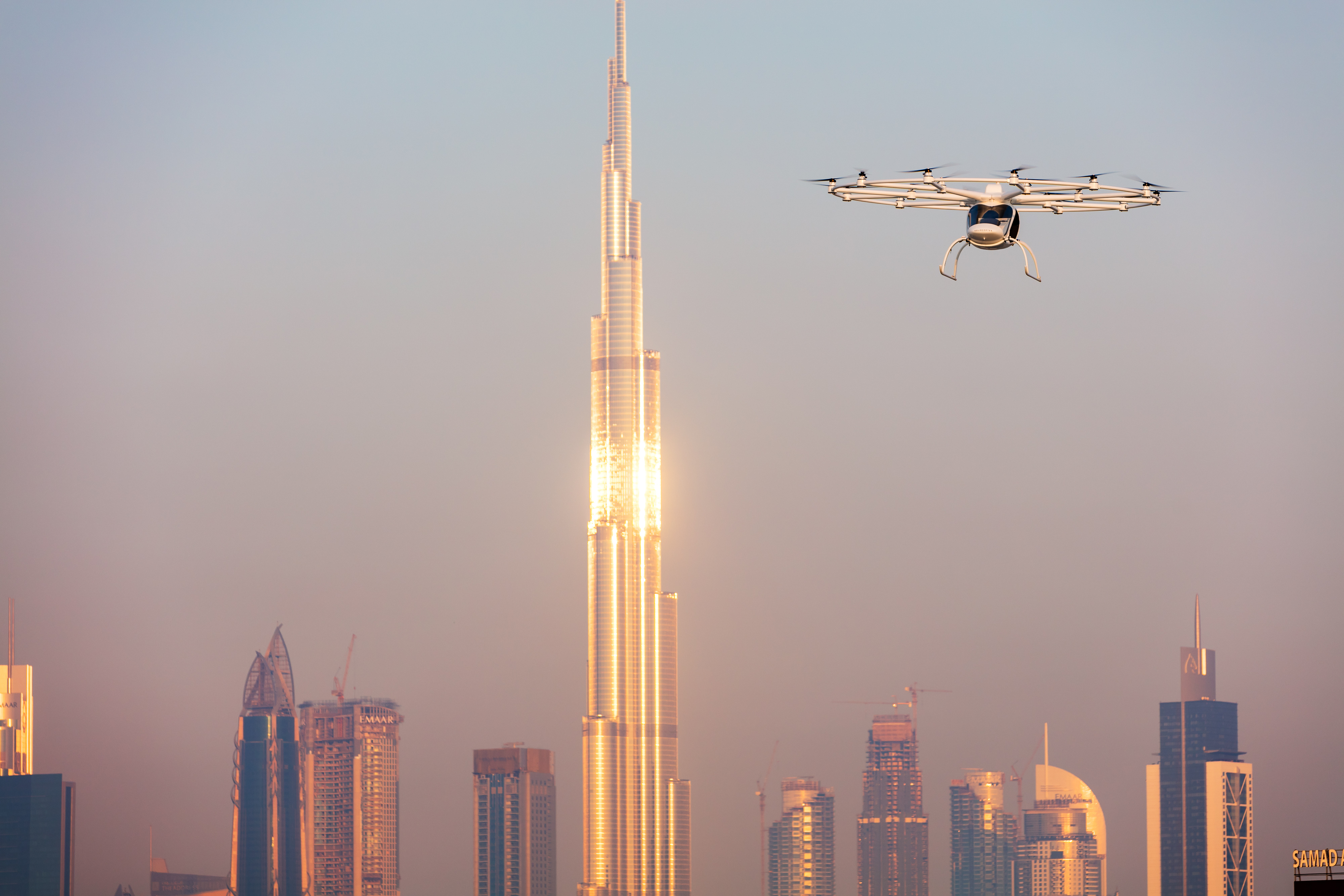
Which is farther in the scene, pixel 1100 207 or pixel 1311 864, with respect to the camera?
pixel 1311 864

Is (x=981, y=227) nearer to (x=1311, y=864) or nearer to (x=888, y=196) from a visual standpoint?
(x=888, y=196)

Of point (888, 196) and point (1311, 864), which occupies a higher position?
point (888, 196)

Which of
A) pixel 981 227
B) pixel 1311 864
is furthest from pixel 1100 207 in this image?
pixel 1311 864

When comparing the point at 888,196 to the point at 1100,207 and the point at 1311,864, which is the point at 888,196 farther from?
the point at 1311,864

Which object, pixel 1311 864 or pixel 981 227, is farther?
pixel 1311 864

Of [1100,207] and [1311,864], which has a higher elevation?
[1100,207]

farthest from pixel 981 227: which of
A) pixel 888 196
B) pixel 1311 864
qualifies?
pixel 1311 864
